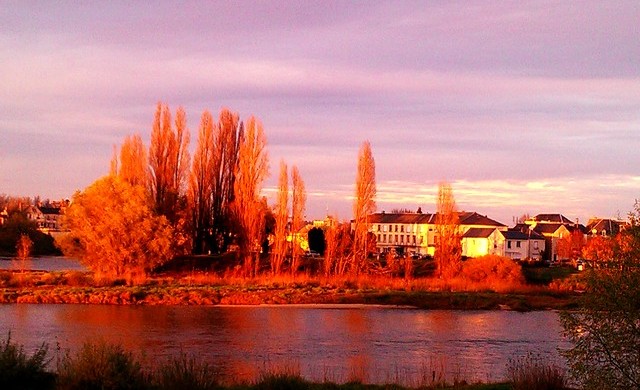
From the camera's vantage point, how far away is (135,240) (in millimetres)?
43812

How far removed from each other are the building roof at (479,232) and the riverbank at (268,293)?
109ft

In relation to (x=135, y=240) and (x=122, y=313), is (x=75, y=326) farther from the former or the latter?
(x=135, y=240)

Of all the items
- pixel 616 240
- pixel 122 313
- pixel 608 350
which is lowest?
pixel 122 313

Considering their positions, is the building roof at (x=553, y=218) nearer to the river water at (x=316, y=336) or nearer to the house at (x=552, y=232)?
the house at (x=552, y=232)

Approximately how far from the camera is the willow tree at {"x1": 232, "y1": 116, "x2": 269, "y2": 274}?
47.2 metres

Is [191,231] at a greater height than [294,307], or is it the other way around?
[191,231]

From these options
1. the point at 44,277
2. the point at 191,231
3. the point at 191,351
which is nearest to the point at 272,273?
the point at 191,231

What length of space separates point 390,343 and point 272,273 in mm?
23069

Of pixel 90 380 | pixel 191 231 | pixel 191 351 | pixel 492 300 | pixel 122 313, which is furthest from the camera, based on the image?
pixel 191 231

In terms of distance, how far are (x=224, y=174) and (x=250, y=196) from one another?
13.2 feet

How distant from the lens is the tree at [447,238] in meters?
46.2

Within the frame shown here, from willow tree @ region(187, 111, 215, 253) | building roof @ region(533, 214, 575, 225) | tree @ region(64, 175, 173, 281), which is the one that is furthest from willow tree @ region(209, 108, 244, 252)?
building roof @ region(533, 214, 575, 225)

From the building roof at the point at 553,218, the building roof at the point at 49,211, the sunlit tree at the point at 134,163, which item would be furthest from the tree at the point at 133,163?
the building roof at the point at 49,211

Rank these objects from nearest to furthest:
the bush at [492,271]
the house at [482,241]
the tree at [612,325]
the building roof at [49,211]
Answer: the tree at [612,325], the bush at [492,271], the house at [482,241], the building roof at [49,211]
